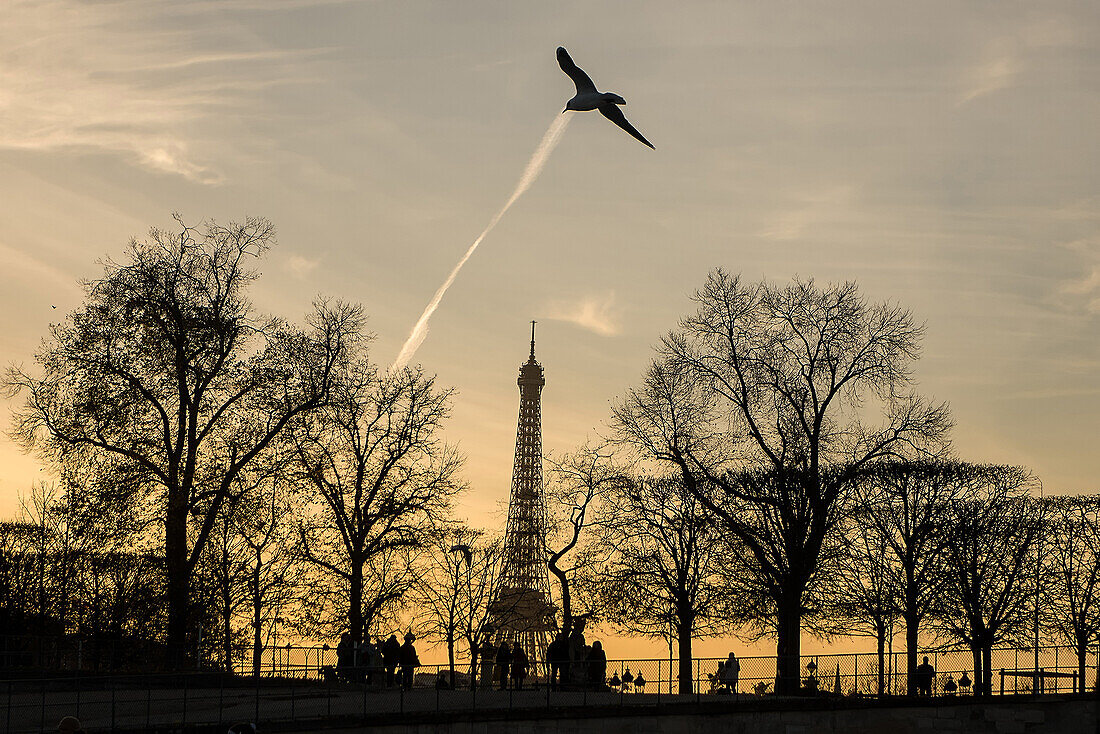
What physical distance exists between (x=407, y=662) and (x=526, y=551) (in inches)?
2078

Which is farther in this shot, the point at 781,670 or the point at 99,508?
the point at 781,670

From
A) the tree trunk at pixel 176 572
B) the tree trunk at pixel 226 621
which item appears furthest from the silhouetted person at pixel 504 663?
the tree trunk at pixel 176 572

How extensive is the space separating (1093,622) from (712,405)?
76.4 ft

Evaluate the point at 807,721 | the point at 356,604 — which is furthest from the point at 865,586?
the point at 356,604

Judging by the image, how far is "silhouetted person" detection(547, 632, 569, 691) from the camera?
3702 cm

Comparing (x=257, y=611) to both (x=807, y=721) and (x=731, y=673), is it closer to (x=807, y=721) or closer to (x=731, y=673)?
(x=731, y=673)

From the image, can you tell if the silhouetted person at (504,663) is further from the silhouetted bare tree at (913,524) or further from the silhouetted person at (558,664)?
the silhouetted bare tree at (913,524)

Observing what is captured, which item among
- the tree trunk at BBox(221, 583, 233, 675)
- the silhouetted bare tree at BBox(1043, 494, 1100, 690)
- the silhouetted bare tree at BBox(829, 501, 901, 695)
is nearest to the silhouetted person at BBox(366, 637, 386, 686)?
the tree trunk at BBox(221, 583, 233, 675)

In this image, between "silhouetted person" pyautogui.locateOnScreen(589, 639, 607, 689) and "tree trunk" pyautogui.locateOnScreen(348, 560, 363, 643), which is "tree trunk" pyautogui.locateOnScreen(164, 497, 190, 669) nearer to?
"tree trunk" pyautogui.locateOnScreen(348, 560, 363, 643)

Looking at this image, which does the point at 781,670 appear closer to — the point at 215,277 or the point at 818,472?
the point at 818,472

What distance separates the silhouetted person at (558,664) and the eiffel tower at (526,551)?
25.5 m

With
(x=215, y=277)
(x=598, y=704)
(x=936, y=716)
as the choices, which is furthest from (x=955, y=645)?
(x=215, y=277)

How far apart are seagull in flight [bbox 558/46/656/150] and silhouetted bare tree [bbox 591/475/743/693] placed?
32613 millimetres

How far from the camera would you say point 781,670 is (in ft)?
149
